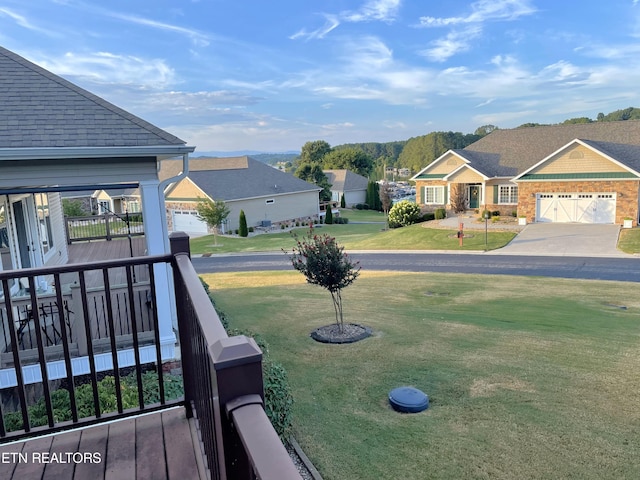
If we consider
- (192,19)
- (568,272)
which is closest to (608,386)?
(568,272)

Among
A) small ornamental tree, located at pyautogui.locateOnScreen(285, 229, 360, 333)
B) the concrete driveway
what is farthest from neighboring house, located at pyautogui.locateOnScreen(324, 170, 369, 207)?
small ornamental tree, located at pyautogui.locateOnScreen(285, 229, 360, 333)

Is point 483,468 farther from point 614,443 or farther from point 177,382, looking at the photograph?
point 177,382

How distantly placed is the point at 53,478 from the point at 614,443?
18.2 ft

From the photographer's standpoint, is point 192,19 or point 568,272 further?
point 192,19

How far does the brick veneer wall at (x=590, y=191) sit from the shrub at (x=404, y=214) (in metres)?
7.57

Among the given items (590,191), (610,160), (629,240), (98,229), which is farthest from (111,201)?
(629,240)

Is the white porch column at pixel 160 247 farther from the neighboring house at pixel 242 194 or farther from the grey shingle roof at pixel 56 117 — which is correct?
the neighboring house at pixel 242 194

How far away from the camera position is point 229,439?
1.42m

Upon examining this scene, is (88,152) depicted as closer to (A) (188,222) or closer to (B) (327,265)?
(B) (327,265)

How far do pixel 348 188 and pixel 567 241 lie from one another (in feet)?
120

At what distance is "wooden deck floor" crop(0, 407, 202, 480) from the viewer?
252cm

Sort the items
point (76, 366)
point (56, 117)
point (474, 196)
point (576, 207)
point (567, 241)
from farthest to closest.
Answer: point (474, 196) → point (576, 207) → point (567, 241) → point (56, 117) → point (76, 366)

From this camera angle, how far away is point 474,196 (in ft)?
113

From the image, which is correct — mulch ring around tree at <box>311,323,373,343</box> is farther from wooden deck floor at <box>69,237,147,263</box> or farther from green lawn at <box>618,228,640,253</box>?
green lawn at <box>618,228,640,253</box>
